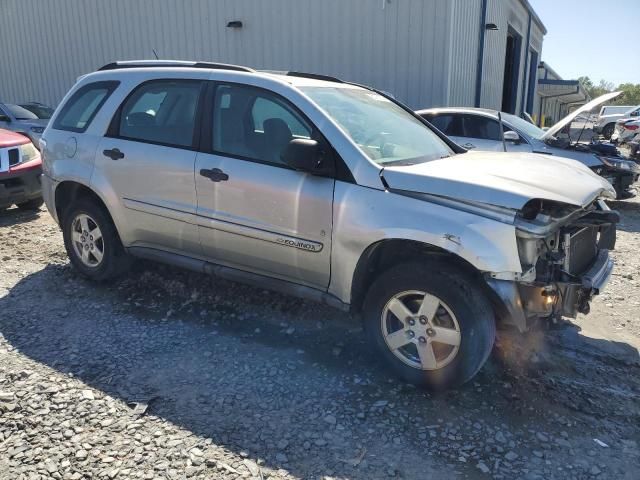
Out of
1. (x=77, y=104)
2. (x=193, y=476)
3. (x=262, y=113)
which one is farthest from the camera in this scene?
(x=77, y=104)

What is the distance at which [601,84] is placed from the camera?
275ft

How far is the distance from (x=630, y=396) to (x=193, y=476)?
2.63 meters

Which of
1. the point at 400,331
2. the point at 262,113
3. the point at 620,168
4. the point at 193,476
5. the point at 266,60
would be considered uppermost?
the point at 266,60

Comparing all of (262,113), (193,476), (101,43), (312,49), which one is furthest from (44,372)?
(101,43)

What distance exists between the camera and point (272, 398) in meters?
3.23

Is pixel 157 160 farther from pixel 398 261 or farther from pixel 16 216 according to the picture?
pixel 16 216

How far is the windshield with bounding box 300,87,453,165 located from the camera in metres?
3.57

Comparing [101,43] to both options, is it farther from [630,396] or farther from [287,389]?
[630,396]

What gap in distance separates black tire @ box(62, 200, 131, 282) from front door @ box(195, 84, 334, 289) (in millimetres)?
1075

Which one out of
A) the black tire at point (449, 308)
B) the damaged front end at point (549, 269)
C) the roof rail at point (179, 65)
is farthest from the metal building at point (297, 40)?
the black tire at point (449, 308)

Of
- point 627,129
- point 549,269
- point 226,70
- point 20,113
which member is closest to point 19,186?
point 226,70

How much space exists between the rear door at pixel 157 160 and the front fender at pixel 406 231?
1252mm

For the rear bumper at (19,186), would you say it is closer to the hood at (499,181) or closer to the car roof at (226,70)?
the car roof at (226,70)

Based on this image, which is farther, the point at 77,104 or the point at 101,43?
the point at 101,43
